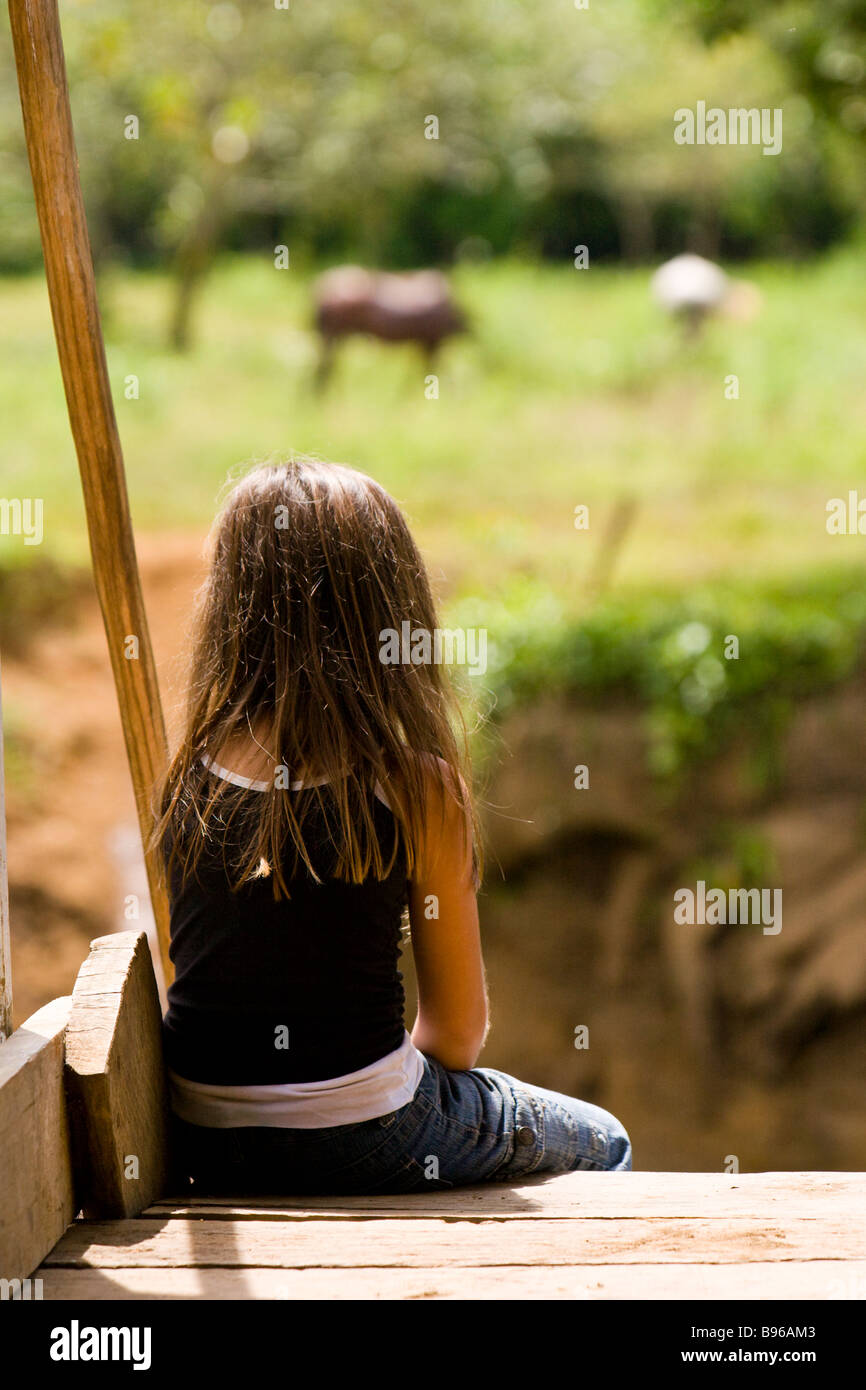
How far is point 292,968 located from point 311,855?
0.42 feet

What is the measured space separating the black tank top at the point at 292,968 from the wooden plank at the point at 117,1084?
0.06 meters

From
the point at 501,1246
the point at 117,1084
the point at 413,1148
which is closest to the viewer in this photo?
the point at 501,1246

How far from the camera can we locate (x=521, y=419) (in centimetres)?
877

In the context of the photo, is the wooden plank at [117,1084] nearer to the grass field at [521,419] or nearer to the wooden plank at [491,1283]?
the wooden plank at [491,1283]

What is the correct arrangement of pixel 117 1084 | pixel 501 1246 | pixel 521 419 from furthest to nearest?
pixel 521 419
pixel 117 1084
pixel 501 1246

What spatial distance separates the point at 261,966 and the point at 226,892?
9 centimetres

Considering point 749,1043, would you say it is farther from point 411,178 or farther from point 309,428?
point 411,178

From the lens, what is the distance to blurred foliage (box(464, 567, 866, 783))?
515 cm

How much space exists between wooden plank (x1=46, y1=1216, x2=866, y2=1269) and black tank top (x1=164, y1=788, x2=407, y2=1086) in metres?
0.19

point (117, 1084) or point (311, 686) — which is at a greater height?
point (311, 686)

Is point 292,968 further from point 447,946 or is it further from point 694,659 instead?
point 694,659

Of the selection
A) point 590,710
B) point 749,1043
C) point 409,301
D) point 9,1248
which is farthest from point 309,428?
point 9,1248

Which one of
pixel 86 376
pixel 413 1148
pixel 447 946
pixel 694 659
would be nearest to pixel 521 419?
pixel 694 659
